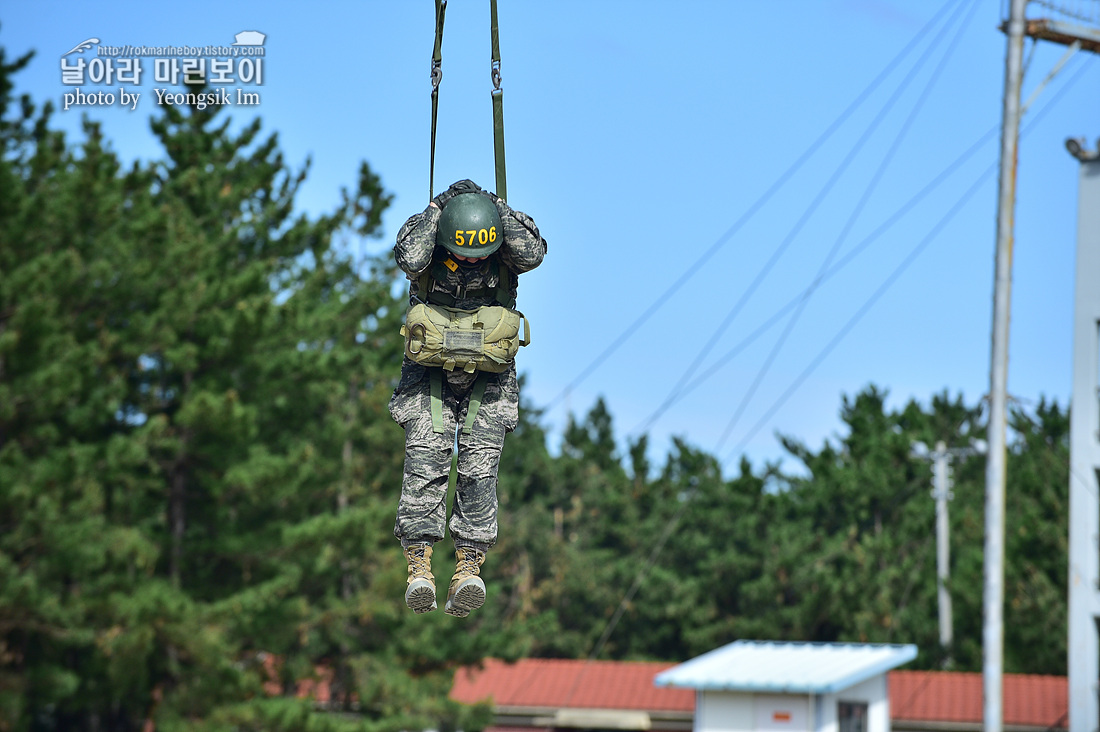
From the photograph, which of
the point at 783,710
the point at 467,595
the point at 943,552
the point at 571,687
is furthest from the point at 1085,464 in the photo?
the point at 467,595

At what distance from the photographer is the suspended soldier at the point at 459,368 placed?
9.22m

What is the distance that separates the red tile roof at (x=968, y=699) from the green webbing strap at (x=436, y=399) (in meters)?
34.6

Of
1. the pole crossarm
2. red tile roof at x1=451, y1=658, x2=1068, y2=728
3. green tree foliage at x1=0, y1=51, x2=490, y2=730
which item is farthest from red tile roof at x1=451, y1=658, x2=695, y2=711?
the pole crossarm

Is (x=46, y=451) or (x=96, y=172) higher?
(x=96, y=172)

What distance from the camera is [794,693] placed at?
30578 millimetres

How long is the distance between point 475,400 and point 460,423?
0.25 meters

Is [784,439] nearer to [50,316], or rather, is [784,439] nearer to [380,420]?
[380,420]

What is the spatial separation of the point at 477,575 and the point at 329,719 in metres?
28.5

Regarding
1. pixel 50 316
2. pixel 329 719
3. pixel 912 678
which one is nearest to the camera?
pixel 50 316

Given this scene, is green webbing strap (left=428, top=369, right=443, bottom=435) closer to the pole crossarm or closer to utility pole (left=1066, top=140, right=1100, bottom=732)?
the pole crossarm

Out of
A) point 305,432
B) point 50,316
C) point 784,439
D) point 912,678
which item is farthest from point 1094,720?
point 784,439

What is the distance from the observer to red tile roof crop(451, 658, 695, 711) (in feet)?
145

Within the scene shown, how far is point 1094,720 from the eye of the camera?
32375 mm

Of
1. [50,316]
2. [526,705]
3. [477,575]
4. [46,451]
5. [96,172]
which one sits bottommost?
[526,705]
